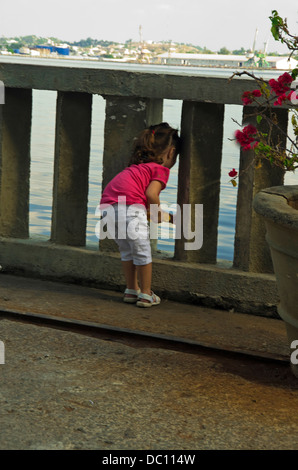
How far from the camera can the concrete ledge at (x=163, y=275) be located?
13.7ft

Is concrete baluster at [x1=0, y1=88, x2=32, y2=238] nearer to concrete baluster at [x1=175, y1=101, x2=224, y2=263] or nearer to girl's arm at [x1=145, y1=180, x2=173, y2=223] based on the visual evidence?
girl's arm at [x1=145, y1=180, x2=173, y2=223]

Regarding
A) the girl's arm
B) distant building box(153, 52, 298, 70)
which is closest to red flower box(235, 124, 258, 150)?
distant building box(153, 52, 298, 70)

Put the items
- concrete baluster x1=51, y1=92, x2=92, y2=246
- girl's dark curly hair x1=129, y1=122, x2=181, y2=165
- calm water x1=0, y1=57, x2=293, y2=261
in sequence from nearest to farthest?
girl's dark curly hair x1=129, y1=122, x2=181, y2=165 → concrete baluster x1=51, y1=92, x2=92, y2=246 → calm water x1=0, y1=57, x2=293, y2=261

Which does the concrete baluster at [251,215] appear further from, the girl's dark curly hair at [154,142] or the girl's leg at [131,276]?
the girl's leg at [131,276]

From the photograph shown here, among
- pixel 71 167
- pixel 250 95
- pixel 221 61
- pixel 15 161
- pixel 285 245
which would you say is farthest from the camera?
pixel 221 61

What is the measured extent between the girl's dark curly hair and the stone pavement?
0.90m

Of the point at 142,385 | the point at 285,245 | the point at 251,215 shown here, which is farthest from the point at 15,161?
the point at 285,245

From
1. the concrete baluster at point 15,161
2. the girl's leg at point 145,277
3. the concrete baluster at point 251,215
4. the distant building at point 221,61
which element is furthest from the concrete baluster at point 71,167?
the distant building at point 221,61

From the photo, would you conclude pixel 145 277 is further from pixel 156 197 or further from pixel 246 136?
pixel 246 136

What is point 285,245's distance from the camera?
291 centimetres

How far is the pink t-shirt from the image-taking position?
4289 millimetres

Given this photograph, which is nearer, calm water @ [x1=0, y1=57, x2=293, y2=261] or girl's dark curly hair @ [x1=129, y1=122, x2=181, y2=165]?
girl's dark curly hair @ [x1=129, y1=122, x2=181, y2=165]

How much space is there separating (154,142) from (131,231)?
545 mm

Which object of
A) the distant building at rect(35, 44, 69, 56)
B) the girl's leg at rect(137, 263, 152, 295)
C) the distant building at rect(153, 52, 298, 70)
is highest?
the distant building at rect(35, 44, 69, 56)
